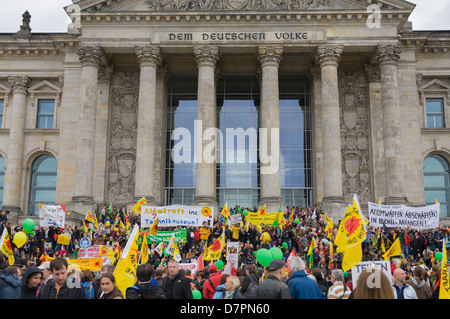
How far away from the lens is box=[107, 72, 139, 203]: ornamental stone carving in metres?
37.0

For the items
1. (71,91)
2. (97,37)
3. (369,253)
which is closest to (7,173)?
(71,91)

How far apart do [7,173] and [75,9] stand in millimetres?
13720

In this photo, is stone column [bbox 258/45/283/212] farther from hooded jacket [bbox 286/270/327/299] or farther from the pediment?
hooded jacket [bbox 286/270/327/299]

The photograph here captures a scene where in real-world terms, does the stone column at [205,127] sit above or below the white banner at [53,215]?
above

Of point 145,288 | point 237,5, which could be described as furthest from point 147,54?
point 145,288

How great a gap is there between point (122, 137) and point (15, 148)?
8621 mm

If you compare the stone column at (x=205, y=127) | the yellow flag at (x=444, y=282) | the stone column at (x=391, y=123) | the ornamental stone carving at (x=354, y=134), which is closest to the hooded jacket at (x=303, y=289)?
the yellow flag at (x=444, y=282)

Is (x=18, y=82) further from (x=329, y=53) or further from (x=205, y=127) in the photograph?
→ (x=329, y=53)

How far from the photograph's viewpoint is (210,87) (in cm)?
3438

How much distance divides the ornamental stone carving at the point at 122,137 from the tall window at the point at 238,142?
6.67 metres

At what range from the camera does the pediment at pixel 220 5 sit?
34.6 meters

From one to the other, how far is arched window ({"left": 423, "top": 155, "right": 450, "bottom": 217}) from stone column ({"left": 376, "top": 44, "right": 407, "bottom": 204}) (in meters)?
5.93

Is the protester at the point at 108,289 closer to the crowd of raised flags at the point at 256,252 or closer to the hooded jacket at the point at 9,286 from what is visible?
the hooded jacket at the point at 9,286
